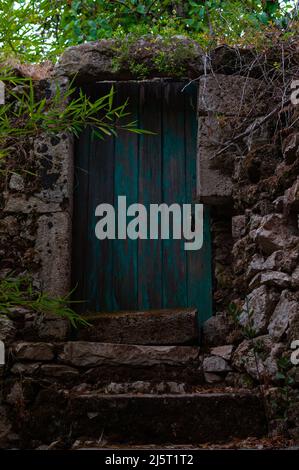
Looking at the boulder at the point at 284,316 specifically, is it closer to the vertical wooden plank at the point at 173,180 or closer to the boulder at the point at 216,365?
the boulder at the point at 216,365

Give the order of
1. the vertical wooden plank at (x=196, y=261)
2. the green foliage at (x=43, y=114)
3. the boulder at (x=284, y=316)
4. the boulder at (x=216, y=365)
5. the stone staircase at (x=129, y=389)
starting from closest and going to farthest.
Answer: the green foliage at (x=43, y=114), the boulder at (x=284, y=316), the stone staircase at (x=129, y=389), the boulder at (x=216, y=365), the vertical wooden plank at (x=196, y=261)

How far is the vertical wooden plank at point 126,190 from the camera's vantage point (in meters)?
4.14

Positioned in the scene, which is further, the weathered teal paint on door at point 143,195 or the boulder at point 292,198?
the weathered teal paint on door at point 143,195

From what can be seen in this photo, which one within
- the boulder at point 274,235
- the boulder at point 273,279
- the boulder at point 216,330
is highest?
the boulder at point 274,235

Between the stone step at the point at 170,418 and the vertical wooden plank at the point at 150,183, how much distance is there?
1.11 meters

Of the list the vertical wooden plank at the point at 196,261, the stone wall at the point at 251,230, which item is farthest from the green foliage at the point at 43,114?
the stone wall at the point at 251,230

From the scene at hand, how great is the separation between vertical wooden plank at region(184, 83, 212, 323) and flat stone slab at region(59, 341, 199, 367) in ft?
1.29

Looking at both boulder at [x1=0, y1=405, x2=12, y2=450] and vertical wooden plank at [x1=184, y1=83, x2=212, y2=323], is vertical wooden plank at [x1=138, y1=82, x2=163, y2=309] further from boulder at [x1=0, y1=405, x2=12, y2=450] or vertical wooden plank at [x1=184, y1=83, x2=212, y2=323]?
boulder at [x1=0, y1=405, x2=12, y2=450]

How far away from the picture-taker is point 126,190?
4254 millimetres

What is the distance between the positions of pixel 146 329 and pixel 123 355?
0.76 ft

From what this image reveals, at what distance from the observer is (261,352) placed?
3148 mm

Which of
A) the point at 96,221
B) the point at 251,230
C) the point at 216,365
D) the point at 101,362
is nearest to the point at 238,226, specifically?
the point at 251,230

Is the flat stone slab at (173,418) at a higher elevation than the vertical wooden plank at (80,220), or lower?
lower
